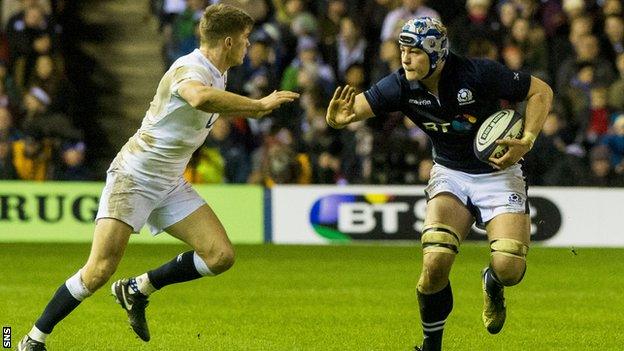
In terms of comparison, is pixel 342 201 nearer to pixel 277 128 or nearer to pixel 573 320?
pixel 277 128

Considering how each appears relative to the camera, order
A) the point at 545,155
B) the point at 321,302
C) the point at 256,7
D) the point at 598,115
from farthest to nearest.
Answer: the point at 256,7
the point at 598,115
the point at 545,155
the point at 321,302

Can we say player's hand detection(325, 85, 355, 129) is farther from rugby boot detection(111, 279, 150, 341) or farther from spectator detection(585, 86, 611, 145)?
spectator detection(585, 86, 611, 145)

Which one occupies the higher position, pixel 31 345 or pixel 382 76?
pixel 31 345

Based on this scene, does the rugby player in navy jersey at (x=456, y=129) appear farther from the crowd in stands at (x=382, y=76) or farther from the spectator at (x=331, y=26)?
the spectator at (x=331, y=26)

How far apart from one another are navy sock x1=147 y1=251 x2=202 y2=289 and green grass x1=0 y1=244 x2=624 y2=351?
1.58 ft

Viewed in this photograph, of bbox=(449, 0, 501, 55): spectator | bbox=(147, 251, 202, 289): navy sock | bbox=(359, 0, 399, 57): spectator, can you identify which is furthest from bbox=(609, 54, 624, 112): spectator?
bbox=(147, 251, 202, 289): navy sock

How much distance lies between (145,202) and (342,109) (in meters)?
1.40

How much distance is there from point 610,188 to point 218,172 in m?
4.87

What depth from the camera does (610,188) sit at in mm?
17812

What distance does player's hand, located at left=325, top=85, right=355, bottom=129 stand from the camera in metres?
9.57

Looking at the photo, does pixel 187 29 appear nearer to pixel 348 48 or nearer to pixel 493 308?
pixel 348 48

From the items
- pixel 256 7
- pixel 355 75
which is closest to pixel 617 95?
pixel 355 75

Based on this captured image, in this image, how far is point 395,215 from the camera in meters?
17.9

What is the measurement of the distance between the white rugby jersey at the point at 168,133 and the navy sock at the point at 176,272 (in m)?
0.67
